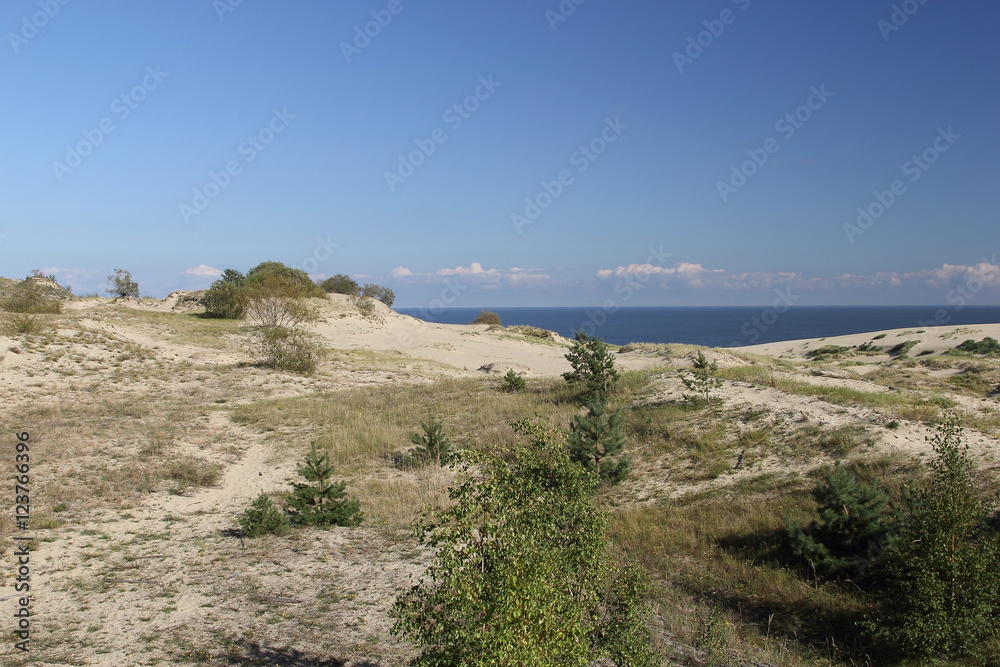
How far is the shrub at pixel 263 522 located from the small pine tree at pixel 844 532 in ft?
28.6

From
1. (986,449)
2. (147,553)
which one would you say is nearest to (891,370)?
(986,449)

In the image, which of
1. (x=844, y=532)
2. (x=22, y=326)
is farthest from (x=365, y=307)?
(x=844, y=532)

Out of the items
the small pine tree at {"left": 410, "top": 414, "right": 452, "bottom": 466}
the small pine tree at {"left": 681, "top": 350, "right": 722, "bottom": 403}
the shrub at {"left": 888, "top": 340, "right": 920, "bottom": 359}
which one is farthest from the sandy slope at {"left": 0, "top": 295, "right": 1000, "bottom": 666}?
the shrub at {"left": 888, "top": 340, "right": 920, "bottom": 359}

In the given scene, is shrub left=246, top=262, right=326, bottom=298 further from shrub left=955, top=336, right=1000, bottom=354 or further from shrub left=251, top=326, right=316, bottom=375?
shrub left=955, top=336, right=1000, bottom=354

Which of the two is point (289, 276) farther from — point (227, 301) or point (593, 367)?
point (593, 367)

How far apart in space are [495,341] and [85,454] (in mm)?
35588

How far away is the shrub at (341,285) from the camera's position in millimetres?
70375

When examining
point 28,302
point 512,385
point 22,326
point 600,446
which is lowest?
point 600,446

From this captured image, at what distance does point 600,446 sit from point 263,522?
24.4 ft

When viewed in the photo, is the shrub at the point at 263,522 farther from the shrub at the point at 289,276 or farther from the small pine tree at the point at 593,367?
the shrub at the point at 289,276

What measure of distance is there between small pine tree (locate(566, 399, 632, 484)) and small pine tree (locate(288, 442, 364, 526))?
4.99 meters

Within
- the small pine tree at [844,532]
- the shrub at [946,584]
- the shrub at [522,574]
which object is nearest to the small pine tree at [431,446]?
the small pine tree at [844,532]

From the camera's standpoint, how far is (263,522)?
32.2 feet

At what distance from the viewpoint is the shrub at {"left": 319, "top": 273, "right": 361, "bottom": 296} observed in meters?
70.4
